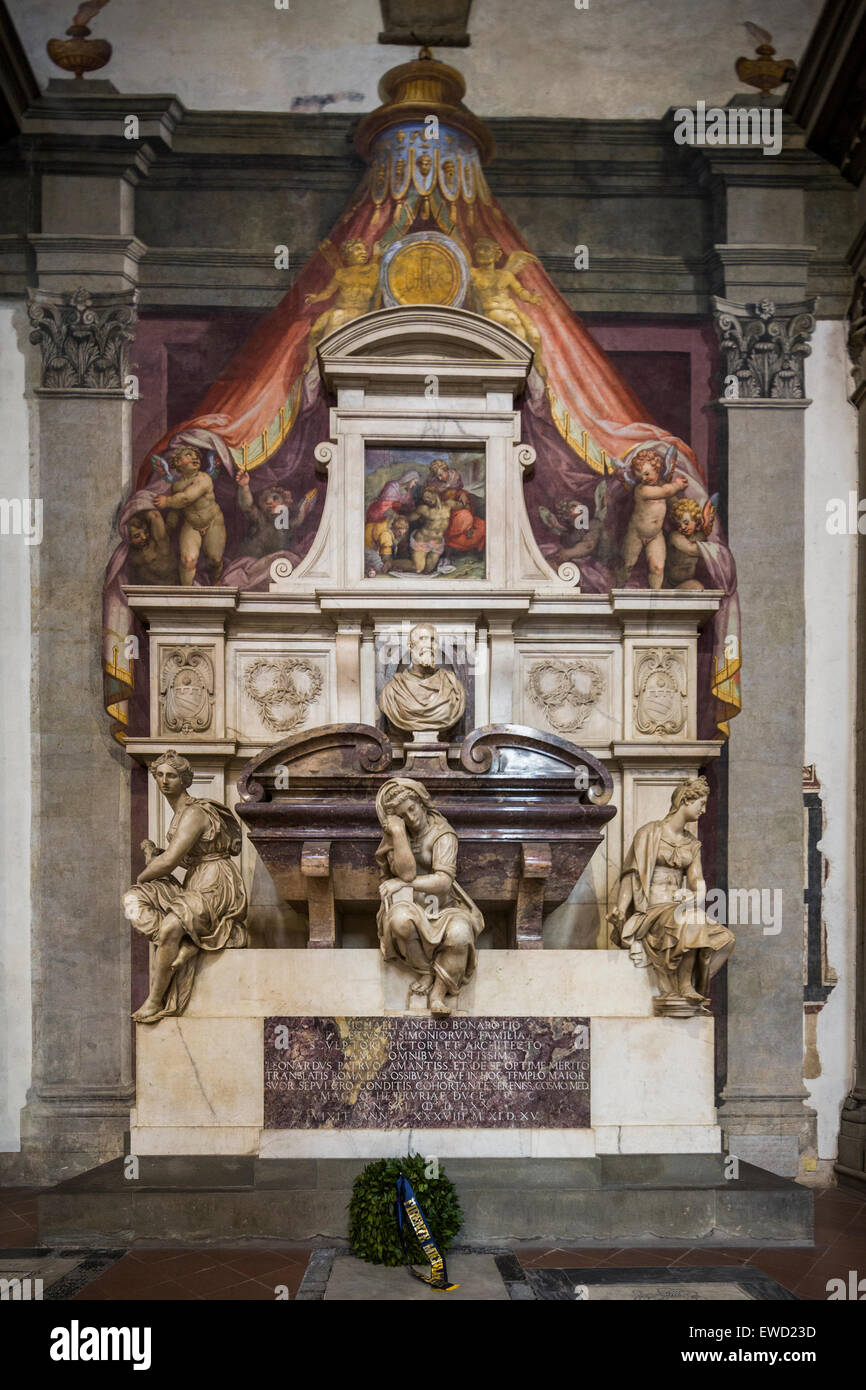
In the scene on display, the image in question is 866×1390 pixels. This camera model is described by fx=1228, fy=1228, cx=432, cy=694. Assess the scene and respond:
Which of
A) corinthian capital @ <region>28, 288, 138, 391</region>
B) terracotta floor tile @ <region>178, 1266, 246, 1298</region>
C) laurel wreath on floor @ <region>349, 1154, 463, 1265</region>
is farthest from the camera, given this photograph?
corinthian capital @ <region>28, 288, 138, 391</region>

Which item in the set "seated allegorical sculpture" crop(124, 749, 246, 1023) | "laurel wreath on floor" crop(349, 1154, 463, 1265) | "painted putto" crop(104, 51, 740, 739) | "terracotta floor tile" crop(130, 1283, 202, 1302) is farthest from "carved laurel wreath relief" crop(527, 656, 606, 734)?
"terracotta floor tile" crop(130, 1283, 202, 1302)

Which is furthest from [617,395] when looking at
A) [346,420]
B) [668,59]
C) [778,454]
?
[668,59]

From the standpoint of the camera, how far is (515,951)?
6023 millimetres

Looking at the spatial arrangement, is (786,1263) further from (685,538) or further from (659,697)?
(685,538)

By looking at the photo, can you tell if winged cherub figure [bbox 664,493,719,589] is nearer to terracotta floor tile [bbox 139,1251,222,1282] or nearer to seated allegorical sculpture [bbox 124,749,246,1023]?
seated allegorical sculpture [bbox 124,749,246,1023]

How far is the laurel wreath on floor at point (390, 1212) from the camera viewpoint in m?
5.31

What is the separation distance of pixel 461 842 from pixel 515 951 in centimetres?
67

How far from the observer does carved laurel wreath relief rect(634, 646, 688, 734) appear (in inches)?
297

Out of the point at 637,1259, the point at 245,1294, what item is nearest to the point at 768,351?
the point at 637,1259

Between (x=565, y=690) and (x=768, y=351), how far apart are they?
253 centimetres

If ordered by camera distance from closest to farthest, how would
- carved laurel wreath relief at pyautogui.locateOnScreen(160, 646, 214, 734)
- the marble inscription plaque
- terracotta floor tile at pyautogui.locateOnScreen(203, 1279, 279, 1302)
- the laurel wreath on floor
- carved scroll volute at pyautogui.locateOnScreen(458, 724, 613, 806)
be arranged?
terracotta floor tile at pyautogui.locateOnScreen(203, 1279, 279, 1302), the laurel wreath on floor, the marble inscription plaque, carved scroll volute at pyautogui.locateOnScreen(458, 724, 613, 806), carved laurel wreath relief at pyautogui.locateOnScreen(160, 646, 214, 734)

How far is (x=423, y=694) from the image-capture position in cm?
715

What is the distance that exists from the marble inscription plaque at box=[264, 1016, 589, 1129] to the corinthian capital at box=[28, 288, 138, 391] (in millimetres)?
4211

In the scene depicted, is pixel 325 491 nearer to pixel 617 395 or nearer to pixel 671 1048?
pixel 617 395
